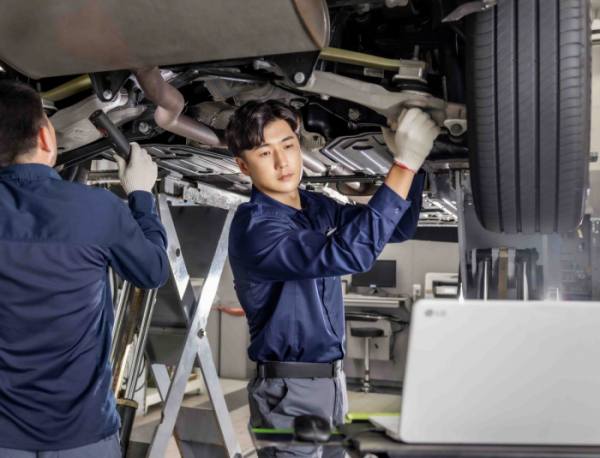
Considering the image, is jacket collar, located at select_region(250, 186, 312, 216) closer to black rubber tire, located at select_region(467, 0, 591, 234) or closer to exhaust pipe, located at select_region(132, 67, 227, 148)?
exhaust pipe, located at select_region(132, 67, 227, 148)

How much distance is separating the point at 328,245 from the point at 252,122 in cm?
49

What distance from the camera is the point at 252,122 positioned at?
151 centimetres

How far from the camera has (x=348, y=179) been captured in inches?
100

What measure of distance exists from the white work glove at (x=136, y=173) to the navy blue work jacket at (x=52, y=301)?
28 cm

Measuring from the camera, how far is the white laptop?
0.71 meters

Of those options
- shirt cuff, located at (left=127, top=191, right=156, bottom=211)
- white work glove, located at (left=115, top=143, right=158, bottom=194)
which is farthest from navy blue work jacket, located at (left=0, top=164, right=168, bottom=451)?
white work glove, located at (left=115, top=143, right=158, bottom=194)

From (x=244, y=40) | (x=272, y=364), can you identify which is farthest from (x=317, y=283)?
(x=244, y=40)

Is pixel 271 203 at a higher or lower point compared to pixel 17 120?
lower

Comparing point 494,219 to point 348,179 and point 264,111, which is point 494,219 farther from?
point 348,179

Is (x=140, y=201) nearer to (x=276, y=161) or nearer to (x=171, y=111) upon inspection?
(x=171, y=111)

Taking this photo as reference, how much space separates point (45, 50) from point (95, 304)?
2.10 ft

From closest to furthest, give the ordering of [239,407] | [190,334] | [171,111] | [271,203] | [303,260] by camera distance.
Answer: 1. [303,260]
2. [271,203]
3. [171,111]
4. [190,334]
5. [239,407]

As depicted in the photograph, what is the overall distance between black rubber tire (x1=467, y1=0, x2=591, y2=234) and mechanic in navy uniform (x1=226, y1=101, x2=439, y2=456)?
0.16m

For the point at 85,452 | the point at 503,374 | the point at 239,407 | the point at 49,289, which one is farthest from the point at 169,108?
the point at 239,407
